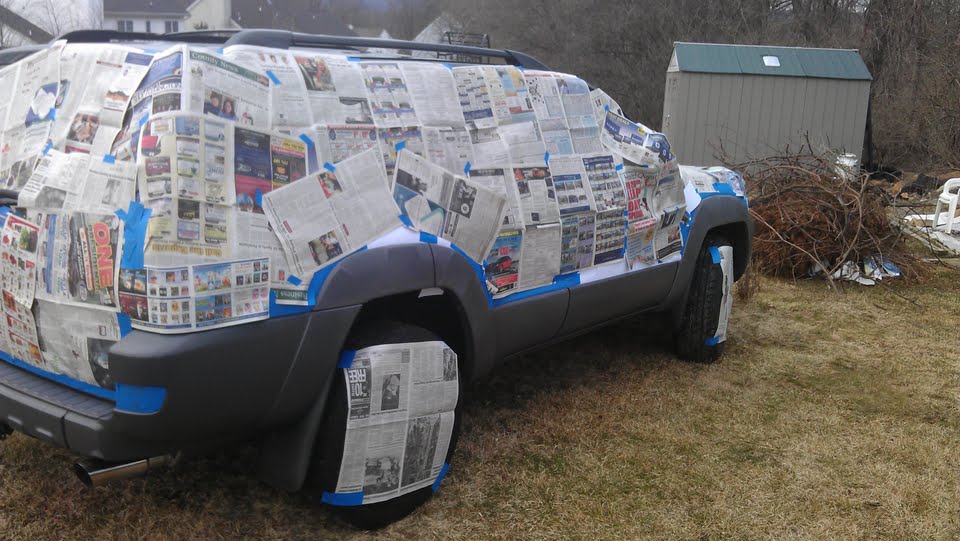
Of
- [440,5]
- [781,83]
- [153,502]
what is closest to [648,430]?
[153,502]

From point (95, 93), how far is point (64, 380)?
975 mm

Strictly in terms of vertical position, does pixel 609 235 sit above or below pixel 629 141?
below

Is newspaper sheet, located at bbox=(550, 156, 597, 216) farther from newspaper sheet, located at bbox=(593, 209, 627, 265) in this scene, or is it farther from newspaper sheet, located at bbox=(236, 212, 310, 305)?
newspaper sheet, located at bbox=(236, 212, 310, 305)

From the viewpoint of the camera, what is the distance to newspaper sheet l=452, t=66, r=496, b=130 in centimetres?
335

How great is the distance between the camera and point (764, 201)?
816cm

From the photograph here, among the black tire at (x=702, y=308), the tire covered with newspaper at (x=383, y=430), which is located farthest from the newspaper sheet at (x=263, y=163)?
the black tire at (x=702, y=308)

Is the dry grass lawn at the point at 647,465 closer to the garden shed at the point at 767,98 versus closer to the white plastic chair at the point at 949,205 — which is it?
the white plastic chair at the point at 949,205

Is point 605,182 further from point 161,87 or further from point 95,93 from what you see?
point 95,93

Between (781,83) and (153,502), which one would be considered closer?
(153,502)

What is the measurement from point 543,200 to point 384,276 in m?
1.05

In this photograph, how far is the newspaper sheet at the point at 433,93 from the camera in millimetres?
3152

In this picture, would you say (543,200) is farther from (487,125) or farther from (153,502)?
(153,502)

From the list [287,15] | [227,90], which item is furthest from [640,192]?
[287,15]

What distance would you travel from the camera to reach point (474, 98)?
3.41 m
